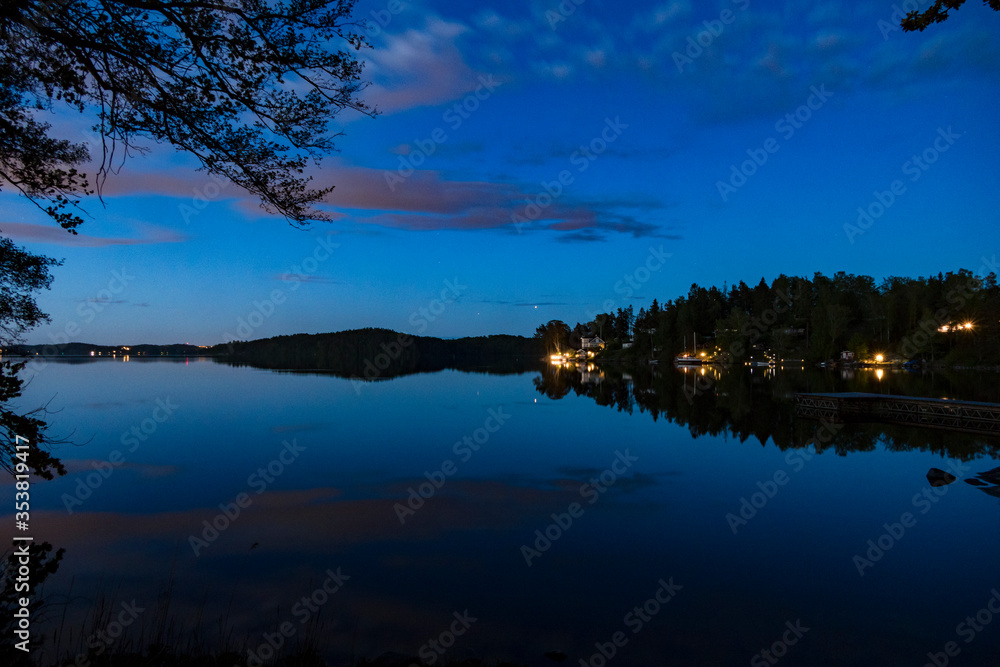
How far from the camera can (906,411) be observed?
3647 centimetres

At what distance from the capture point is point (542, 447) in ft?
93.9

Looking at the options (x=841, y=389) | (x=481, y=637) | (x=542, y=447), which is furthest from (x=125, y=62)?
(x=841, y=389)

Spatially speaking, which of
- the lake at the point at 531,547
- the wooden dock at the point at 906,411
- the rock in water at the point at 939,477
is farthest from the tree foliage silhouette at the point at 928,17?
the wooden dock at the point at 906,411

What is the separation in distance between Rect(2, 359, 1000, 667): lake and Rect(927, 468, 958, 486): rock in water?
69 cm

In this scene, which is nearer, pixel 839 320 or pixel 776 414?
pixel 776 414

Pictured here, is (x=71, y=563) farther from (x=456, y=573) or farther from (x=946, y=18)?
(x=946, y=18)

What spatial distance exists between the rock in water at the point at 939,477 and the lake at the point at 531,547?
69cm

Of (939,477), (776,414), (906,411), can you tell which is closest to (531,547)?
(939,477)

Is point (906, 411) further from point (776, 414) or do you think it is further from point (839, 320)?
point (839, 320)

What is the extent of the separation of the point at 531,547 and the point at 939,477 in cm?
1770

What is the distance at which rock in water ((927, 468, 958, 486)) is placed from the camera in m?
20.8

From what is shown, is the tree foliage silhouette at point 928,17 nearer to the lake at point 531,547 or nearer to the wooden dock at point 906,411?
the lake at point 531,547

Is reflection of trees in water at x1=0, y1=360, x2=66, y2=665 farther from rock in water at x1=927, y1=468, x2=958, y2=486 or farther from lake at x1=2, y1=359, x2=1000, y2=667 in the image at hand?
rock in water at x1=927, y1=468, x2=958, y2=486

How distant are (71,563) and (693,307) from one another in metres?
154
